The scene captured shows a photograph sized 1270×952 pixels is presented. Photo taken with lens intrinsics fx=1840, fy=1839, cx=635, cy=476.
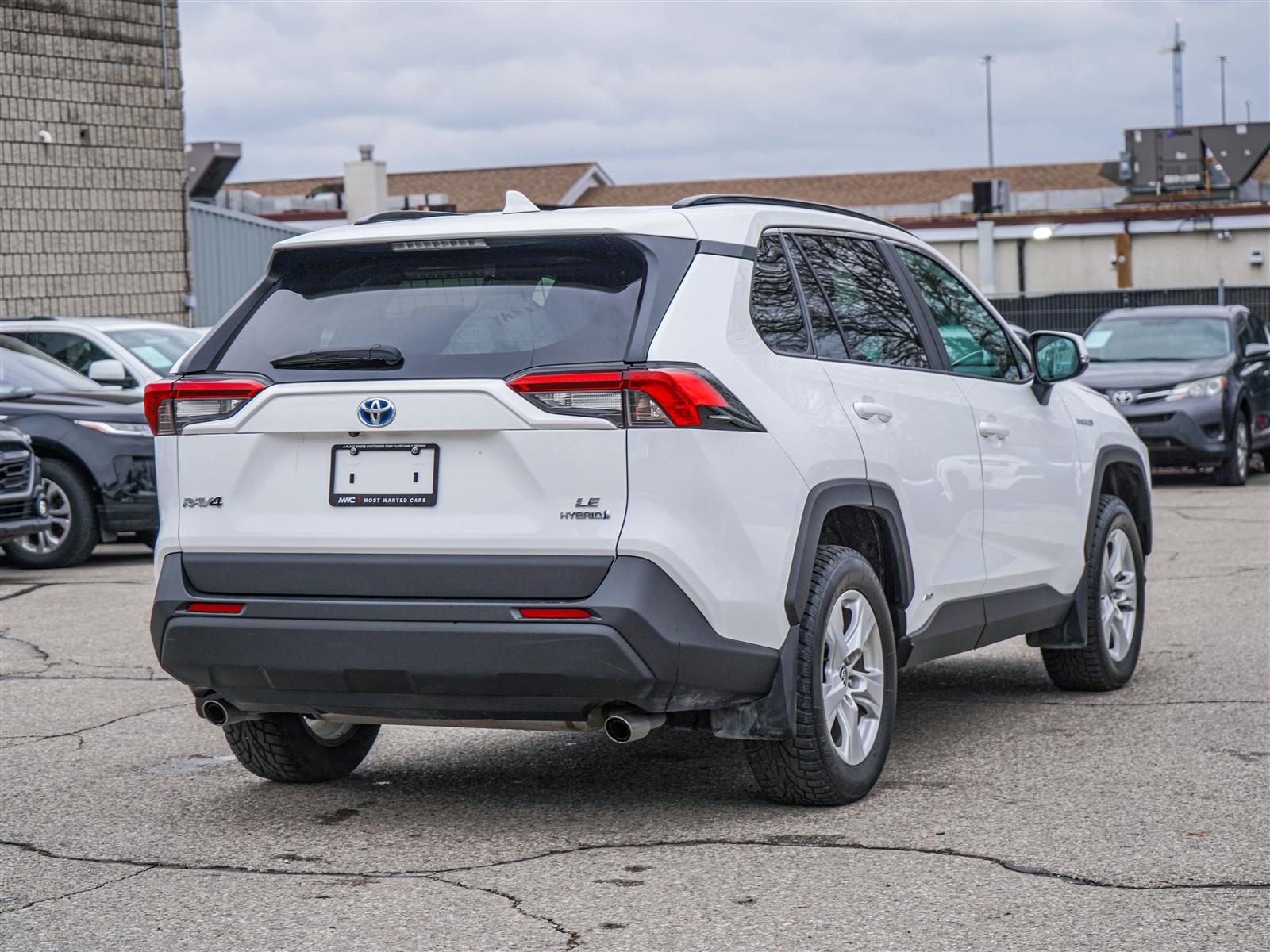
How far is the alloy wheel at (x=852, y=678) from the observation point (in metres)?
5.38

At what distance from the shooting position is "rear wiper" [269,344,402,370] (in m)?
5.04

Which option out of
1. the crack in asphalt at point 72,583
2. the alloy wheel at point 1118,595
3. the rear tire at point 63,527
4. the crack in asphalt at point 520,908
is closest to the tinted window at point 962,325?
the alloy wheel at point 1118,595

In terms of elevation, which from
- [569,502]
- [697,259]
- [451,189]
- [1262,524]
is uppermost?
[451,189]

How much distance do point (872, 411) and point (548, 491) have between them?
1308mm

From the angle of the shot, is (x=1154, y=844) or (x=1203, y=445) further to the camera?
(x=1203, y=445)

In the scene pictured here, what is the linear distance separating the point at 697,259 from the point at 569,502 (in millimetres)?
805

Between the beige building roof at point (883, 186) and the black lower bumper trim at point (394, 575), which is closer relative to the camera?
the black lower bumper trim at point (394, 575)

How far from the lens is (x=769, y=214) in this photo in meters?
5.60

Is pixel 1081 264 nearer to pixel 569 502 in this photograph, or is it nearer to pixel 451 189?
pixel 451 189

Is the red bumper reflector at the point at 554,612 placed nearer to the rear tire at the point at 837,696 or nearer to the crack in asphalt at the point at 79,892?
the rear tire at the point at 837,696

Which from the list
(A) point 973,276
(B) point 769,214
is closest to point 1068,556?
(B) point 769,214

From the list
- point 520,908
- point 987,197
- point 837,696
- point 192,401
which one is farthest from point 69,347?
point 987,197

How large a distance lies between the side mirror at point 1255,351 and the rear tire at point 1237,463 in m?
0.73

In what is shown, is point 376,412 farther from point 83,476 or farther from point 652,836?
point 83,476
